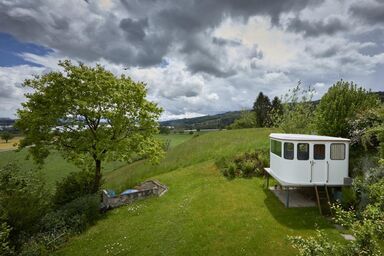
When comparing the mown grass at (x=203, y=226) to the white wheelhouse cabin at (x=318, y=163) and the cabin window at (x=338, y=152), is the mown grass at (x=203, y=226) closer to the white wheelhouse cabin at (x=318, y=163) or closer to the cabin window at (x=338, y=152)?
the white wheelhouse cabin at (x=318, y=163)

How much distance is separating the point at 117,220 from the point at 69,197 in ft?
20.2

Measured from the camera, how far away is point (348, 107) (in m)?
19.1

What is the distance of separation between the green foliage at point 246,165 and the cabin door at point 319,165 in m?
7.68

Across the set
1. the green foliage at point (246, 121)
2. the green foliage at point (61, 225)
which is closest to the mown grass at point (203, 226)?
the green foliage at point (61, 225)

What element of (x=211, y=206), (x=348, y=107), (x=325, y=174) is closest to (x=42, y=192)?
(x=211, y=206)

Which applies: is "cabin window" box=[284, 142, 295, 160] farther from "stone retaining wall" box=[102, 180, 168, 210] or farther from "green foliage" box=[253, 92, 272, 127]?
"green foliage" box=[253, 92, 272, 127]

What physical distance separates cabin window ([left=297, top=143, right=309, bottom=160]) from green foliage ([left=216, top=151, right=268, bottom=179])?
7.84 metres

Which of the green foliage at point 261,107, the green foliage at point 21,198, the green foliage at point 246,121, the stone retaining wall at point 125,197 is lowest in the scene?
the stone retaining wall at point 125,197

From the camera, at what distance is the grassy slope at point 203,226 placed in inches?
480

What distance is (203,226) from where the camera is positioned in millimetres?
14086

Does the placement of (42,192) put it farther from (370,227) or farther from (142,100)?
→ (370,227)

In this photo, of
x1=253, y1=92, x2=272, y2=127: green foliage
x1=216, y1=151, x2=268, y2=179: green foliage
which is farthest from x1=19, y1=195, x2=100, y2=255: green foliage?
x1=253, y1=92, x2=272, y2=127: green foliage

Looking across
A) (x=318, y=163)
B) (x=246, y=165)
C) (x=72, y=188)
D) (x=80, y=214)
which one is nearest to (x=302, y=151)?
(x=318, y=163)

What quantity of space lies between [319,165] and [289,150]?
5.57 ft
